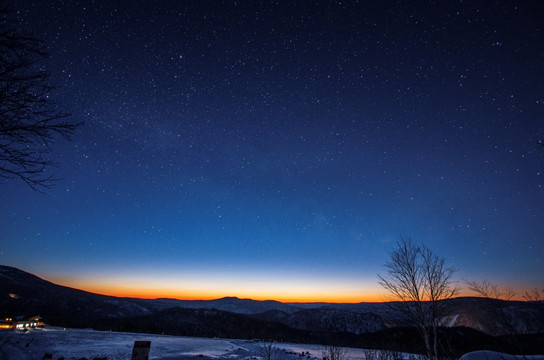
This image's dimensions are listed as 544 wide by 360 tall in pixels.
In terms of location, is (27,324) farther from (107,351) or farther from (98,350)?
(107,351)

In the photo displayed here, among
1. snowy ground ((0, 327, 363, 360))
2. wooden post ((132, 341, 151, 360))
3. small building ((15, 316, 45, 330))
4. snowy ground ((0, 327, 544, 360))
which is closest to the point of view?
wooden post ((132, 341, 151, 360))

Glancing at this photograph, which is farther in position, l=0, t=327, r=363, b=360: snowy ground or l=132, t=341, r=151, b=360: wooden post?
l=0, t=327, r=363, b=360: snowy ground

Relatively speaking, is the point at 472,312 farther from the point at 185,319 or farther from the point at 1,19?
the point at 1,19

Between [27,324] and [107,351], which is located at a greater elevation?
[107,351]

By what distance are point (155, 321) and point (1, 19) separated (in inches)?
7301

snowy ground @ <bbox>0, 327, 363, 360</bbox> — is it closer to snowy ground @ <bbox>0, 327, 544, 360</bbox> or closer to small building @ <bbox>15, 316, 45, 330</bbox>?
snowy ground @ <bbox>0, 327, 544, 360</bbox>

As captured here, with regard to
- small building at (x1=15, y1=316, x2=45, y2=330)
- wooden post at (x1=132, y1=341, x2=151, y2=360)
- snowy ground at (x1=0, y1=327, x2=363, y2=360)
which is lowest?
small building at (x1=15, y1=316, x2=45, y2=330)

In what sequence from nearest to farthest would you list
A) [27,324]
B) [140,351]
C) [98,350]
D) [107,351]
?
[140,351] < [107,351] < [98,350] < [27,324]

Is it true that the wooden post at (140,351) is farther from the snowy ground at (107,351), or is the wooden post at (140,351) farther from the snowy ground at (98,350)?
the snowy ground at (98,350)

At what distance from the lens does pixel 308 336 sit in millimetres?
142000

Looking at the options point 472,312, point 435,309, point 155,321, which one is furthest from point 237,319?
point 435,309

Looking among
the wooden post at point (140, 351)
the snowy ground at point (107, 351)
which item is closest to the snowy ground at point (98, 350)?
the snowy ground at point (107, 351)

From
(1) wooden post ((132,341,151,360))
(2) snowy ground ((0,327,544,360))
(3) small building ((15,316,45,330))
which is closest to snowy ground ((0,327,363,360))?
(2) snowy ground ((0,327,544,360))

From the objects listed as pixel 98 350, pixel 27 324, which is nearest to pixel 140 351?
pixel 98 350
